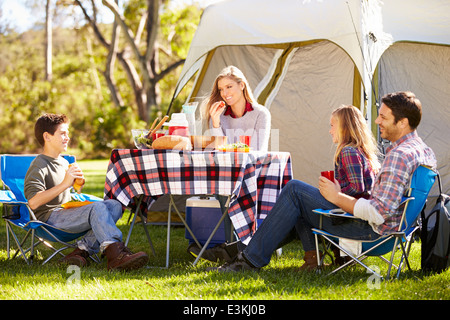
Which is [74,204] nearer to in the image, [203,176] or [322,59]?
[203,176]

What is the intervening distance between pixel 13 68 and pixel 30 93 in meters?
6.60

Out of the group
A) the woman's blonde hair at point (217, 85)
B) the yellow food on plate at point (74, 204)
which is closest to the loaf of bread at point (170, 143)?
the yellow food on plate at point (74, 204)

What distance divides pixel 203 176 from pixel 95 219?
682 millimetres

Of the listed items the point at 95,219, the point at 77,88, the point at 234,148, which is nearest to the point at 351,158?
the point at 234,148

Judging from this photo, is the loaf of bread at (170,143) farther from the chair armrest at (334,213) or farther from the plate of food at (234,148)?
the chair armrest at (334,213)

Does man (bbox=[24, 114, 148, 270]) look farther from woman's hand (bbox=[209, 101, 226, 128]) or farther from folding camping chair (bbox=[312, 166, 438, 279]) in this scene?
folding camping chair (bbox=[312, 166, 438, 279])

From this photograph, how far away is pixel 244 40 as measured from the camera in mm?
5371

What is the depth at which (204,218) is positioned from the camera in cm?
396

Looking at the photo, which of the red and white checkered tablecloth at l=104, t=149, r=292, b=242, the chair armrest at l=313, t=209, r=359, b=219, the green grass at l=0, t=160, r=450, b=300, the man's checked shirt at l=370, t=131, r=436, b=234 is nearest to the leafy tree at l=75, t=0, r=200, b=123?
the red and white checkered tablecloth at l=104, t=149, r=292, b=242

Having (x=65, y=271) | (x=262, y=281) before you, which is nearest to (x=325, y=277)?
(x=262, y=281)

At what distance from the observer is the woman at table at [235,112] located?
413cm

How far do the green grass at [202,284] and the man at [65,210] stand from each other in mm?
105
